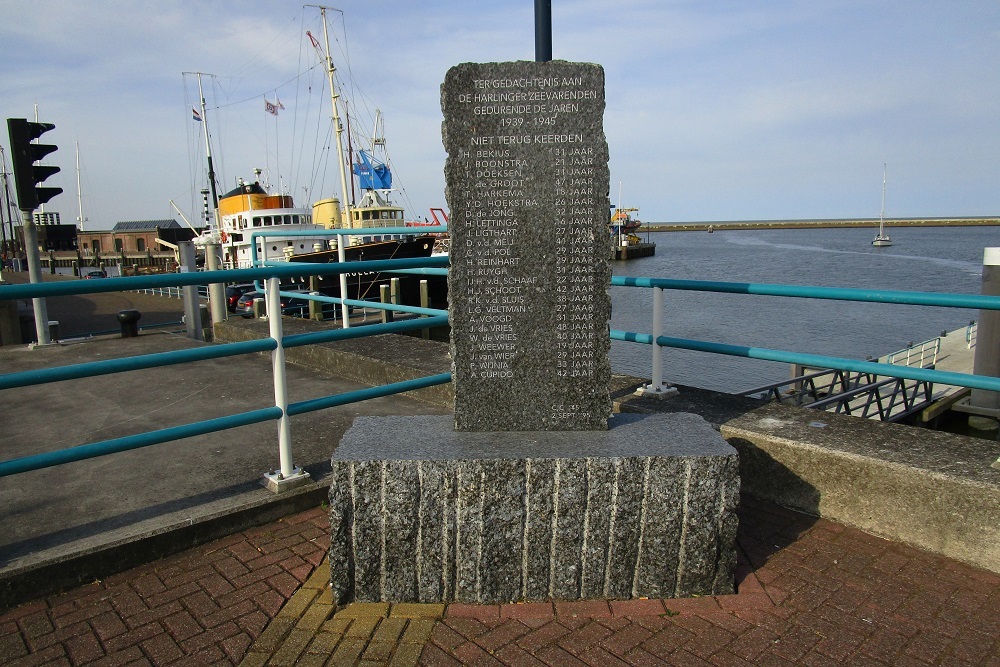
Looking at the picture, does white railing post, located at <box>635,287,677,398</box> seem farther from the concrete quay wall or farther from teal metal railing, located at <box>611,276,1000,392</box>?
the concrete quay wall

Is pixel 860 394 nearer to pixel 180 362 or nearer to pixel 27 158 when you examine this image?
pixel 180 362

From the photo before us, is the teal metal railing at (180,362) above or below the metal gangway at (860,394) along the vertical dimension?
above

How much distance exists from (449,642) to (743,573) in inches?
56.2

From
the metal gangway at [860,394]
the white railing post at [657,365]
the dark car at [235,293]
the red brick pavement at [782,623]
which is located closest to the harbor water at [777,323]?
the metal gangway at [860,394]

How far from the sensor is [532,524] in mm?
2941

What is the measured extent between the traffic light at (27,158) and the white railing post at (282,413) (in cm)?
690

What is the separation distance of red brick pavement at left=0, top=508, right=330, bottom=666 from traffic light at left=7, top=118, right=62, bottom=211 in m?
7.51

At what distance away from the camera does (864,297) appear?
365 cm

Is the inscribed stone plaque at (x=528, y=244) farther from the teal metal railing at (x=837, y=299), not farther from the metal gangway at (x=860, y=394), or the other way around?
the metal gangway at (x=860, y=394)

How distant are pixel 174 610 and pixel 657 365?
3.22 meters

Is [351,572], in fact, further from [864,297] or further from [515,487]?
[864,297]

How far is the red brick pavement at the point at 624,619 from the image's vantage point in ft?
8.42

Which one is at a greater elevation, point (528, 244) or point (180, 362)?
point (528, 244)

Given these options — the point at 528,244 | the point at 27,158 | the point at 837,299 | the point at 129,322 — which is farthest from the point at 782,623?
the point at 27,158
